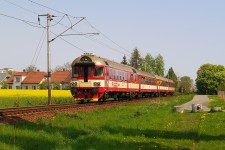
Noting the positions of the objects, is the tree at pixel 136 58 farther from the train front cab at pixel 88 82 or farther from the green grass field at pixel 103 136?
the green grass field at pixel 103 136

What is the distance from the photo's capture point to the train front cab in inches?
1182

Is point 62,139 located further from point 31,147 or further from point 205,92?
point 205,92

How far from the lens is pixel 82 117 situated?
19.9m

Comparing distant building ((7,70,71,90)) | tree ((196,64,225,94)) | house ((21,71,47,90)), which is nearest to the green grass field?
distant building ((7,70,71,90))

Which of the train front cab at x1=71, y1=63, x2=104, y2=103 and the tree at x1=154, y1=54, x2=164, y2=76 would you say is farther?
the tree at x1=154, y1=54, x2=164, y2=76

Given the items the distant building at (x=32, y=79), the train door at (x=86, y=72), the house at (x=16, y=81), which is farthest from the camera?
the house at (x=16, y=81)

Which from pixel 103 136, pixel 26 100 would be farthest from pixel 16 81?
pixel 103 136

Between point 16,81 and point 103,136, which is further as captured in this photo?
point 16,81

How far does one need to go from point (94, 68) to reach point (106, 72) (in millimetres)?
1259

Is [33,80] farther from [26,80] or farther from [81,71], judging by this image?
[81,71]

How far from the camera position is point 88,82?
30.2m

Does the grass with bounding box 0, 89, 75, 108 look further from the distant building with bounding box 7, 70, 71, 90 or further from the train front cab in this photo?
the distant building with bounding box 7, 70, 71, 90

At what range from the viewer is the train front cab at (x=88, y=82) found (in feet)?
98.5

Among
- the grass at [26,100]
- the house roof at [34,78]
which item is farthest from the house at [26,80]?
the grass at [26,100]
